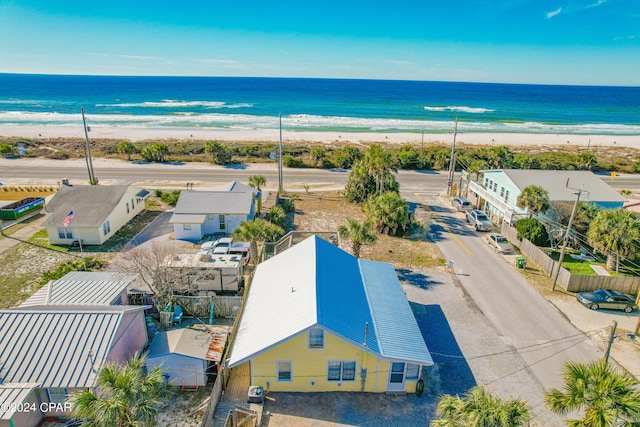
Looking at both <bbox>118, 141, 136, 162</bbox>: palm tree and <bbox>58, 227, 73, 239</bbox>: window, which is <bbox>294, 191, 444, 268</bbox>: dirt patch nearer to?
<bbox>58, 227, 73, 239</bbox>: window

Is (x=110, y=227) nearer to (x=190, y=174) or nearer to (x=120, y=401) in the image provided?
(x=190, y=174)

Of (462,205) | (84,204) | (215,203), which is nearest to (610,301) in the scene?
(462,205)

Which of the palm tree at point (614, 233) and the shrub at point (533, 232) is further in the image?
the shrub at point (533, 232)

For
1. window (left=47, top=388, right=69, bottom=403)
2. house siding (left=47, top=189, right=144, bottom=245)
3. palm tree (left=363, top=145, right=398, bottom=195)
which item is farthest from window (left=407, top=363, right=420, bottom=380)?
house siding (left=47, top=189, right=144, bottom=245)

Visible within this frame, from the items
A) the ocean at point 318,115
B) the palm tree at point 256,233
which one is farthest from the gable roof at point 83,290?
the ocean at point 318,115

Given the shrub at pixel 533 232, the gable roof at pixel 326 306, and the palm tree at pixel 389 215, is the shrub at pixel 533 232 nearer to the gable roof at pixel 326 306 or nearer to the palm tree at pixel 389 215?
the palm tree at pixel 389 215

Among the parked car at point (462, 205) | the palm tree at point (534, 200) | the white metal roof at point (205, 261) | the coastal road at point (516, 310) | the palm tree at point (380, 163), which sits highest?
the palm tree at point (380, 163)

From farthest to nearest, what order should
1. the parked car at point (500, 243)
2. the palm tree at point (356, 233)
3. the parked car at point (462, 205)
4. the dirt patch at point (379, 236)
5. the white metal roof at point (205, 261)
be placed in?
the parked car at point (462, 205) < the parked car at point (500, 243) < the dirt patch at point (379, 236) < the palm tree at point (356, 233) < the white metal roof at point (205, 261)
